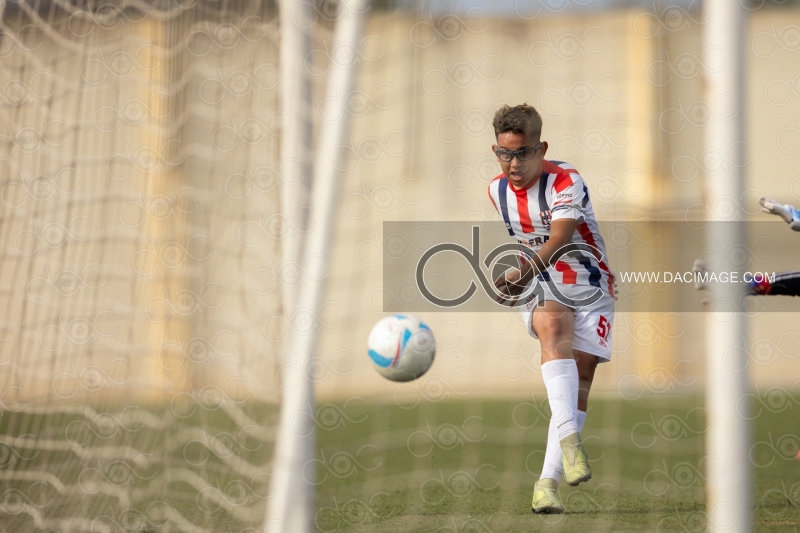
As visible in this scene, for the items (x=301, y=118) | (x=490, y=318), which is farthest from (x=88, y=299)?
(x=490, y=318)

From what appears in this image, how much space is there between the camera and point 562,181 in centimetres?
301

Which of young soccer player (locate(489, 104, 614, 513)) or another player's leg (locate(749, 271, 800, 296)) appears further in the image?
young soccer player (locate(489, 104, 614, 513))

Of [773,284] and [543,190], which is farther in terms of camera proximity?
[543,190]

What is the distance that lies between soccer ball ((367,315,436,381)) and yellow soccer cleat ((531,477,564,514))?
1.96 feet

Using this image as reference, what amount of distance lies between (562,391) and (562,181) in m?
0.75

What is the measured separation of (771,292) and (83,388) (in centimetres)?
294

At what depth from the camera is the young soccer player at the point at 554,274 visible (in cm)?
290

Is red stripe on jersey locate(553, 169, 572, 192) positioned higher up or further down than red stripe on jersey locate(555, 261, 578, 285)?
higher up

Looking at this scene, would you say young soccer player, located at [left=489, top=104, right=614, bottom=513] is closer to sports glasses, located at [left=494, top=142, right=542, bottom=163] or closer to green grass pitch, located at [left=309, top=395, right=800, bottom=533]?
sports glasses, located at [left=494, top=142, right=542, bottom=163]

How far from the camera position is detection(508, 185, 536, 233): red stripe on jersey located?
3114mm

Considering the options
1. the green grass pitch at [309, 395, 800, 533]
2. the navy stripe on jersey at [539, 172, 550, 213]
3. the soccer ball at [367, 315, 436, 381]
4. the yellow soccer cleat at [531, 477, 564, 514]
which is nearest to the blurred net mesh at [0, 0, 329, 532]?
the soccer ball at [367, 315, 436, 381]

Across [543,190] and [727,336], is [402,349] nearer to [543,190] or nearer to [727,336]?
[543,190]

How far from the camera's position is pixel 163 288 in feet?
12.8

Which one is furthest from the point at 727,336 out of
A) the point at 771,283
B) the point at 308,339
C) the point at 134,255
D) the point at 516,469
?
the point at 134,255
